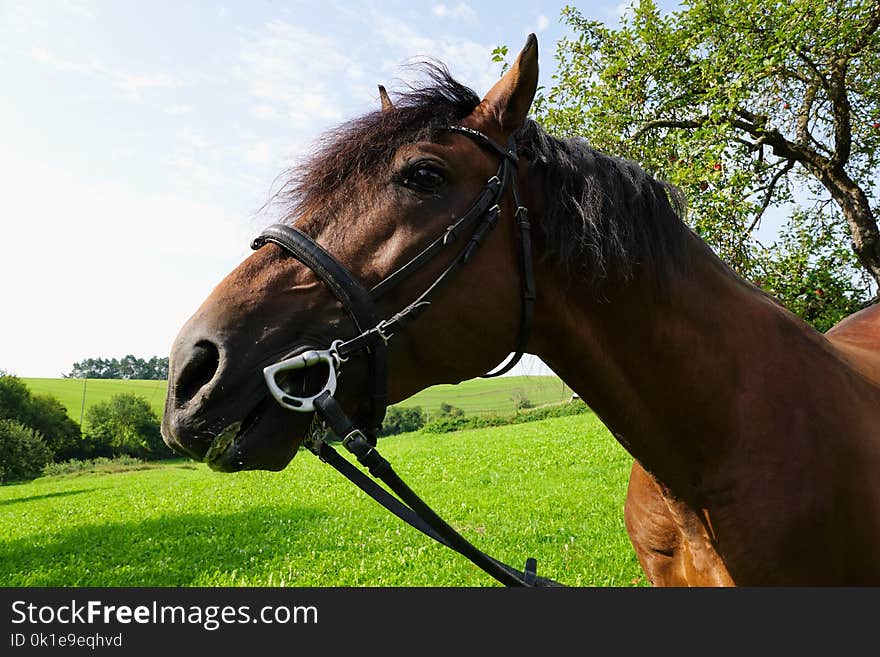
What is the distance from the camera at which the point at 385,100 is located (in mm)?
2150

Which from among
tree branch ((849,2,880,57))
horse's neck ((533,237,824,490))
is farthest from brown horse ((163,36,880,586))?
tree branch ((849,2,880,57))

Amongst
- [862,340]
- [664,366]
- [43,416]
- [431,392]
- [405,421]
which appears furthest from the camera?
[43,416]

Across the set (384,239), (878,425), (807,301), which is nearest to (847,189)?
(807,301)

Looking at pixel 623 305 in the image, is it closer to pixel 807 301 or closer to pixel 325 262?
pixel 325 262

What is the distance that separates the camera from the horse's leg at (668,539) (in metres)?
1.98

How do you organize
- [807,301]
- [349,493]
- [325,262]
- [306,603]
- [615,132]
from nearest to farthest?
[325,262] → [306,603] → [615,132] → [807,301] → [349,493]

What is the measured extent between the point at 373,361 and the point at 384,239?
1.28 feet

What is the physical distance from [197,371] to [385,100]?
4.15 feet

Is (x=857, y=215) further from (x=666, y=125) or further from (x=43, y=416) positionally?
(x=43, y=416)

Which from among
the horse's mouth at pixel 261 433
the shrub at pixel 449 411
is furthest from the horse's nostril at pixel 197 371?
the shrub at pixel 449 411

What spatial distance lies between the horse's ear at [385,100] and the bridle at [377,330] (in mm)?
251

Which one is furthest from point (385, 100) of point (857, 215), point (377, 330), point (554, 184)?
point (857, 215)

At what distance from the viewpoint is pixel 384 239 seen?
1.75m

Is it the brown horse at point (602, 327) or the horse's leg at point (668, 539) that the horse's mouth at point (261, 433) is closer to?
the brown horse at point (602, 327)
